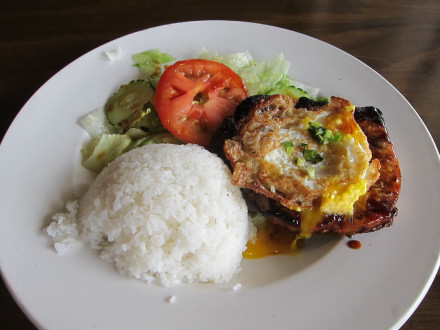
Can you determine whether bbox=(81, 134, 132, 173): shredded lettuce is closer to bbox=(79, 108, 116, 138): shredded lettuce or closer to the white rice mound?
bbox=(79, 108, 116, 138): shredded lettuce

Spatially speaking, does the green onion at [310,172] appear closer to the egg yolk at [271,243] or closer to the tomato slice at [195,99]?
the egg yolk at [271,243]

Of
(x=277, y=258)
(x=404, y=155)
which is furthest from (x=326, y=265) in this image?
(x=404, y=155)

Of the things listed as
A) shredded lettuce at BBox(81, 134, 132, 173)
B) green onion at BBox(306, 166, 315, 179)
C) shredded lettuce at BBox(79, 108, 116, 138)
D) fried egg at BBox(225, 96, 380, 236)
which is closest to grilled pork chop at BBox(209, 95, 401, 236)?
Result: fried egg at BBox(225, 96, 380, 236)

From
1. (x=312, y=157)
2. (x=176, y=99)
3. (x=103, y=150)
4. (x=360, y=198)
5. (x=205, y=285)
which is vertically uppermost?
(x=176, y=99)

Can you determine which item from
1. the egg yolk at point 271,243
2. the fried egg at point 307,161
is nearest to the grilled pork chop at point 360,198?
the fried egg at point 307,161

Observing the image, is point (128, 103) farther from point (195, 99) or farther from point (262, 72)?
point (262, 72)

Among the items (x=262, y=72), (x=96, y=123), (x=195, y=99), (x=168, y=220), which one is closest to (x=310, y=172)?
(x=168, y=220)
